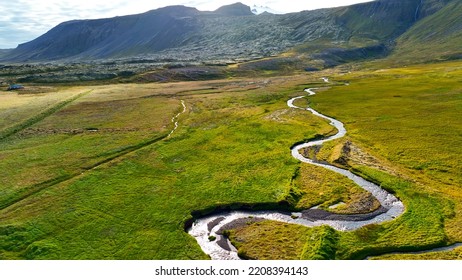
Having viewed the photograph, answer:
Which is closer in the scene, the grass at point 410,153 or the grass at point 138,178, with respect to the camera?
the grass at point 410,153

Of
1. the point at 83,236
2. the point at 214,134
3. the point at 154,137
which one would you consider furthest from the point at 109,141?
the point at 83,236

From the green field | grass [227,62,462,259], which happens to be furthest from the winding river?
grass [227,62,462,259]

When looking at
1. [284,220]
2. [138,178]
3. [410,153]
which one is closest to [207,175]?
[138,178]

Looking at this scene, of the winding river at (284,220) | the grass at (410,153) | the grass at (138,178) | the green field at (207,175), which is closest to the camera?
the grass at (410,153)

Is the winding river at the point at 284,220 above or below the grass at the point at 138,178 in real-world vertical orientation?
below

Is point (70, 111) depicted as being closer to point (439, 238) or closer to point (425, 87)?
point (439, 238)

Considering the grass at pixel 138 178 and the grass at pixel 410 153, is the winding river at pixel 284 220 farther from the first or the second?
the grass at pixel 138 178

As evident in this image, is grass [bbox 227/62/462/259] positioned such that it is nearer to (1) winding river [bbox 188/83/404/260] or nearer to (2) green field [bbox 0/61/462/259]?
(2) green field [bbox 0/61/462/259]

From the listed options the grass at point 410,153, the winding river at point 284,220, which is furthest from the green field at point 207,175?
the winding river at point 284,220

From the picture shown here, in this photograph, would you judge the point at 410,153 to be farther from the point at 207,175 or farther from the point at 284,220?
the point at 207,175
